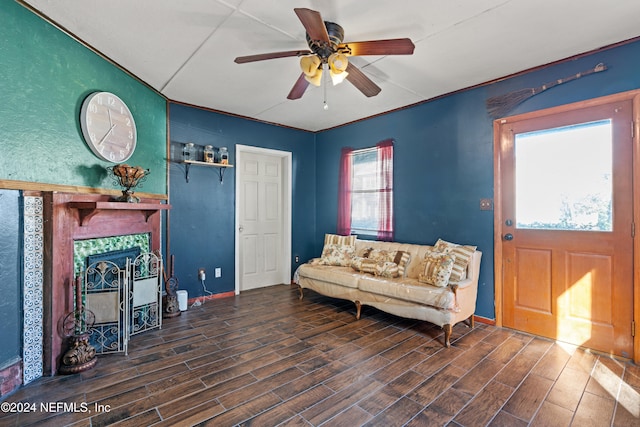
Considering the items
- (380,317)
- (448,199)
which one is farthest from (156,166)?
(448,199)

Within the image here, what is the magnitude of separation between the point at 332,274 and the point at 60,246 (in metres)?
2.59

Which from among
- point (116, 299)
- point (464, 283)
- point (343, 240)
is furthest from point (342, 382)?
point (343, 240)

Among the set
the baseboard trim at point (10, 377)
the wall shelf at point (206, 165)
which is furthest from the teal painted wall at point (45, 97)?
the baseboard trim at point (10, 377)

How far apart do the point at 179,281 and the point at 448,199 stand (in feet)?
11.7

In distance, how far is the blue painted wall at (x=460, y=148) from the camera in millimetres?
2615

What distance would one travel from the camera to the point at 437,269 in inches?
116

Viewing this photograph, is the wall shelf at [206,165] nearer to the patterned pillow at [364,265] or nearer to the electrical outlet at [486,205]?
the patterned pillow at [364,265]

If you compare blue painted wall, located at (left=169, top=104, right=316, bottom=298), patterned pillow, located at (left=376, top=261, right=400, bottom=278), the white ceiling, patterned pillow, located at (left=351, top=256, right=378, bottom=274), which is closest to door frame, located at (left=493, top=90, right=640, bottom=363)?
the white ceiling

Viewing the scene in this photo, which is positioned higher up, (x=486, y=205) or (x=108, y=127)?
(x=108, y=127)

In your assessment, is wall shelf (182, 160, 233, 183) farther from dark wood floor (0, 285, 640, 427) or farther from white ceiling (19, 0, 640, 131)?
dark wood floor (0, 285, 640, 427)

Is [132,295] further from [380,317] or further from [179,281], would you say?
[380,317]

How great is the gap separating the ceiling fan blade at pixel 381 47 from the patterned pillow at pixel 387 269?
2.19m

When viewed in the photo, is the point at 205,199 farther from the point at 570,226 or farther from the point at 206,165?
the point at 570,226

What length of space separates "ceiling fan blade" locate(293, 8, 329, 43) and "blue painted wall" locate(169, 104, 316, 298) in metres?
2.65
